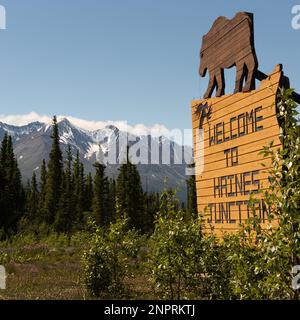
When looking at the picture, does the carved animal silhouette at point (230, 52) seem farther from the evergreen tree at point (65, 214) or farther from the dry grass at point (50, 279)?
the evergreen tree at point (65, 214)

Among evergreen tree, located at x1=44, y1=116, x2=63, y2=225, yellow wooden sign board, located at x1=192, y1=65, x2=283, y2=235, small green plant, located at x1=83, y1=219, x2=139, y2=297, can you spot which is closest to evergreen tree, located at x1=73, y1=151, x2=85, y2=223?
evergreen tree, located at x1=44, y1=116, x2=63, y2=225

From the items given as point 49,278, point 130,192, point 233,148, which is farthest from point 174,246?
point 130,192

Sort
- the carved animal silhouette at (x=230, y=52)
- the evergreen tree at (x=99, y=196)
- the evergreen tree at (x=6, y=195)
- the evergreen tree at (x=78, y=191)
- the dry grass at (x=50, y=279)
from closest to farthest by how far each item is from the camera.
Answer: the carved animal silhouette at (x=230, y=52), the dry grass at (x=50, y=279), the evergreen tree at (x=6, y=195), the evergreen tree at (x=99, y=196), the evergreen tree at (x=78, y=191)

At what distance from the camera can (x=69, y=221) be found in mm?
64812

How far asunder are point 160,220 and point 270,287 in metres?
3.57

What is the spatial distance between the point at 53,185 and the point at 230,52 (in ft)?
194

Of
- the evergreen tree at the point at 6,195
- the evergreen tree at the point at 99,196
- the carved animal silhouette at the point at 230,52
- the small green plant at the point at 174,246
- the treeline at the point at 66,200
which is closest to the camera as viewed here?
the small green plant at the point at 174,246

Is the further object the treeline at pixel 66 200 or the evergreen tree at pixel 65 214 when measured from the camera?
the evergreen tree at pixel 65 214

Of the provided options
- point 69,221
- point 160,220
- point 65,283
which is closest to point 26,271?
point 65,283

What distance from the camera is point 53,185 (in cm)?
6856

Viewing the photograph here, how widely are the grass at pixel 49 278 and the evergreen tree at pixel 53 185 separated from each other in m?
37.9

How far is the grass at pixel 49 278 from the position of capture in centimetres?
1443

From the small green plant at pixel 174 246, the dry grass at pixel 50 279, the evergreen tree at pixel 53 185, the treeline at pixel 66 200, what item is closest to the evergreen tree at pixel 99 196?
the treeline at pixel 66 200

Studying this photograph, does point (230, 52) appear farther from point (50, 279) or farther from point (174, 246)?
point (50, 279)
